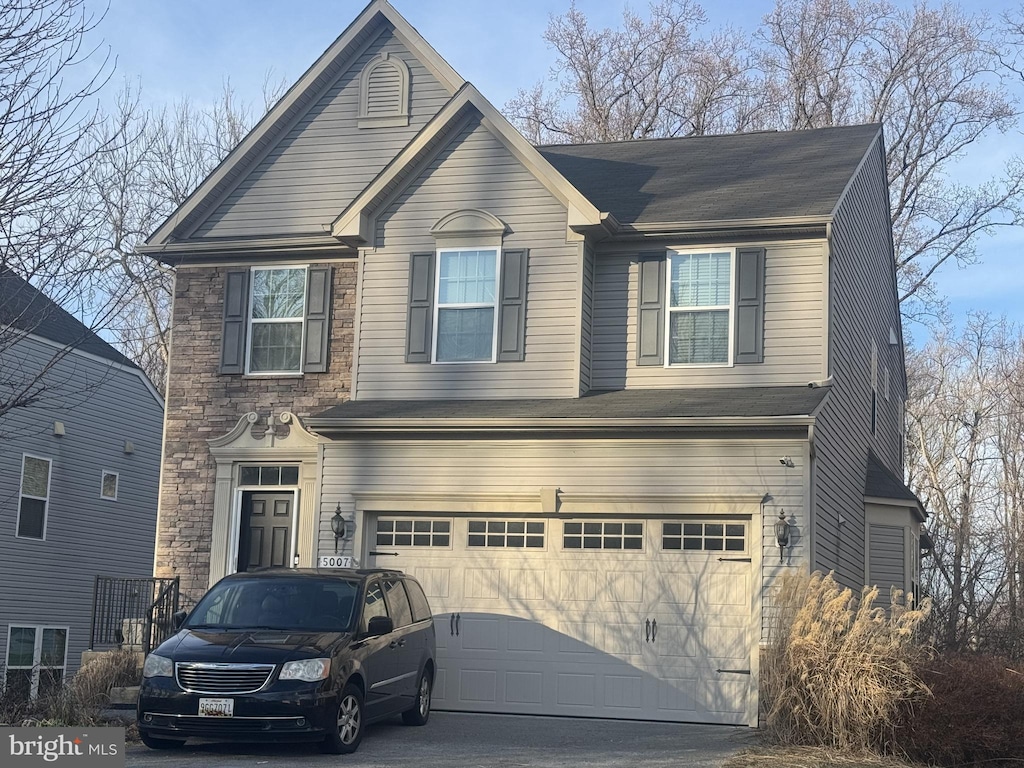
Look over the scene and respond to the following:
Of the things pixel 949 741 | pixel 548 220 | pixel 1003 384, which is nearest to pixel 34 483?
pixel 548 220

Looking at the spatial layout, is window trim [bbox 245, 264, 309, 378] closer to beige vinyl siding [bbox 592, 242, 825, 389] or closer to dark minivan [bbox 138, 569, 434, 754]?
beige vinyl siding [bbox 592, 242, 825, 389]

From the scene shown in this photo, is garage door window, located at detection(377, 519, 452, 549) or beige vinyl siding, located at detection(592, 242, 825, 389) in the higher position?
beige vinyl siding, located at detection(592, 242, 825, 389)

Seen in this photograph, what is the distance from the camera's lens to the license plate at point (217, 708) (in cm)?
1070

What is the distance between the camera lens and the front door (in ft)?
56.3

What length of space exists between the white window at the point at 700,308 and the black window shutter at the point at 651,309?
0.11m

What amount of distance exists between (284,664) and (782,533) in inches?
243

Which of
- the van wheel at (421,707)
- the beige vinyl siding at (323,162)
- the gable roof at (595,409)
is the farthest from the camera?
the beige vinyl siding at (323,162)

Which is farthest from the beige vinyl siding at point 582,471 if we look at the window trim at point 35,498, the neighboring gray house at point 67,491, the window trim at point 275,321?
the window trim at point 35,498

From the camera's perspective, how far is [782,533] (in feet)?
47.0

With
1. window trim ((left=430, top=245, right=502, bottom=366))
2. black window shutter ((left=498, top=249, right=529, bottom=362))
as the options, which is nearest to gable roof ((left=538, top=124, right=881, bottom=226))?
black window shutter ((left=498, top=249, right=529, bottom=362))

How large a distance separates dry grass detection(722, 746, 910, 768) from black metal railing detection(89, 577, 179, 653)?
288 inches

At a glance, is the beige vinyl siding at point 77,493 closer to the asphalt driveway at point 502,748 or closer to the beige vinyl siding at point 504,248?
the beige vinyl siding at point 504,248

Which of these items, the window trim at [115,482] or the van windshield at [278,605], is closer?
the van windshield at [278,605]

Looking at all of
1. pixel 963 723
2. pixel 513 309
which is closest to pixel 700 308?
pixel 513 309
